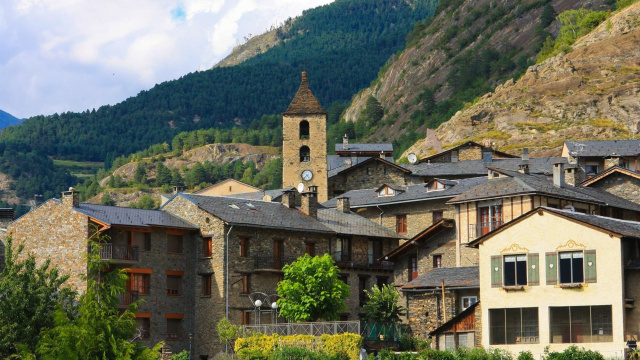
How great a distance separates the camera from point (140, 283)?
2502 inches

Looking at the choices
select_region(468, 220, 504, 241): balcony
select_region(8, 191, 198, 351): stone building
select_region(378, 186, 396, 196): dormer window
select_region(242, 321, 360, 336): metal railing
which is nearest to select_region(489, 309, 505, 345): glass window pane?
select_region(242, 321, 360, 336): metal railing

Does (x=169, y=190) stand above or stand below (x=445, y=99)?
below

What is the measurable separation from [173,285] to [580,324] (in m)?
26.5

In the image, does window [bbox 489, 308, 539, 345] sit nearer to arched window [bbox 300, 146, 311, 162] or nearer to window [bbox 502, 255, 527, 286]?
window [bbox 502, 255, 527, 286]

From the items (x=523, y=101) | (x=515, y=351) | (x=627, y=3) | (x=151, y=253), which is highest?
(x=627, y=3)

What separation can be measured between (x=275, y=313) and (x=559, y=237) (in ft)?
70.6

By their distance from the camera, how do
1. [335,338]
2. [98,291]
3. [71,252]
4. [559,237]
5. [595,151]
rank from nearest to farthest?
[98,291], [559,237], [335,338], [71,252], [595,151]

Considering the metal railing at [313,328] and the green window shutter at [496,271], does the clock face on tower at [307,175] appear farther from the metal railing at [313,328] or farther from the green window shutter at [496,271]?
the green window shutter at [496,271]

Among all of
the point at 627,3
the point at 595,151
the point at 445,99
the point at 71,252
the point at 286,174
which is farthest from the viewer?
the point at 445,99

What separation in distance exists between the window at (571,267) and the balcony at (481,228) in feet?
42.9

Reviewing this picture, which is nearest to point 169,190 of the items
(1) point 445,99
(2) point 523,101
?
(1) point 445,99

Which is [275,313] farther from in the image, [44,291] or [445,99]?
[445,99]

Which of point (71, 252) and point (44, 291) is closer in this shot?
point (44, 291)

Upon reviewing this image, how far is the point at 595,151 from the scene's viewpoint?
89938 mm
